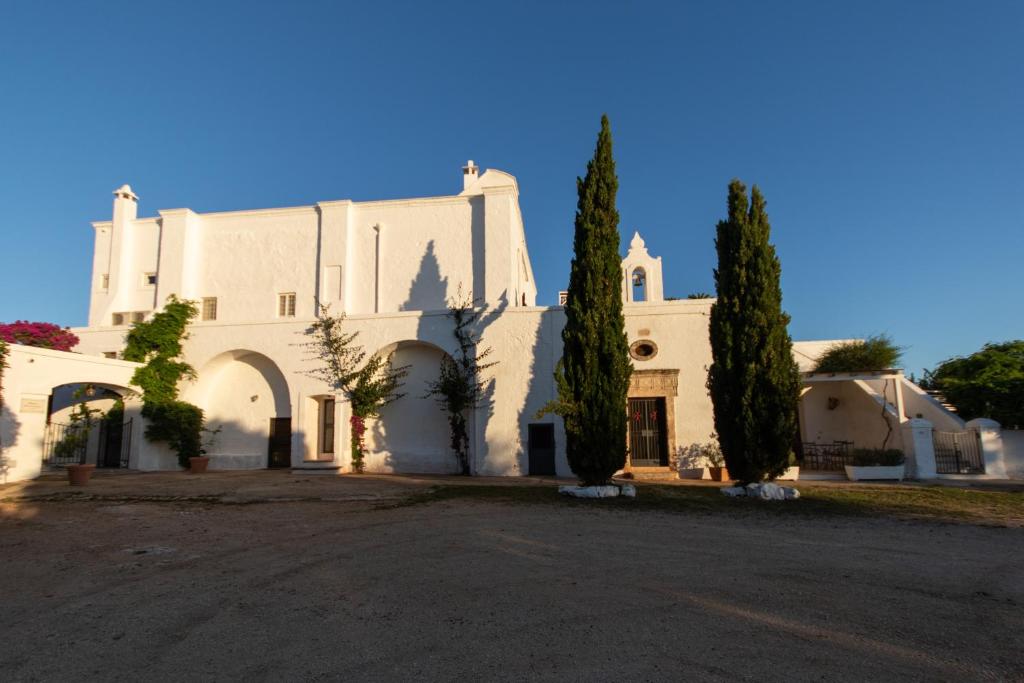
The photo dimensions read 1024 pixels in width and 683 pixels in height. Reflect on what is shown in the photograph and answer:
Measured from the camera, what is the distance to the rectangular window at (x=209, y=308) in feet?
66.7

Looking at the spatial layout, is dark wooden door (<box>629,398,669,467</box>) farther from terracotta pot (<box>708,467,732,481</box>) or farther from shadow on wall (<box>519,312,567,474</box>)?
shadow on wall (<box>519,312,567,474</box>)

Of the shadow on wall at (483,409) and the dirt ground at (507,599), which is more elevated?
the shadow on wall at (483,409)

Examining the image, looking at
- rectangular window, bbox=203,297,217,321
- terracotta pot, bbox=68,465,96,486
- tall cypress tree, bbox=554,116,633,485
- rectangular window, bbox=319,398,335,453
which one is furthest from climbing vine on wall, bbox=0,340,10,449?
tall cypress tree, bbox=554,116,633,485

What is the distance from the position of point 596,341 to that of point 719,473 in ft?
20.9

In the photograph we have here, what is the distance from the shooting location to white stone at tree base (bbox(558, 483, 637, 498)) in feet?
36.4

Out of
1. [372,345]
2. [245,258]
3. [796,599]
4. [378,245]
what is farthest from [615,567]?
[245,258]

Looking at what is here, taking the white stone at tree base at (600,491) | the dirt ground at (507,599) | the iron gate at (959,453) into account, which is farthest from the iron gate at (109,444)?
the iron gate at (959,453)

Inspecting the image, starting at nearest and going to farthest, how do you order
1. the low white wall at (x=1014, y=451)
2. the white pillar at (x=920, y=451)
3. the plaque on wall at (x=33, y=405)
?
the plaque on wall at (x=33, y=405), the low white wall at (x=1014, y=451), the white pillar at (x=920, y=451)

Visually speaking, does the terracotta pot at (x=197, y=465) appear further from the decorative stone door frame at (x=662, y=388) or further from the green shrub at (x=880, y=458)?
the green shrub at (x=880, y=458)

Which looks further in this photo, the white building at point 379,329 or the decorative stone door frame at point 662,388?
the white building at point 379,329

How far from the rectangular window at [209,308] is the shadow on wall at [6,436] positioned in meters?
6.98

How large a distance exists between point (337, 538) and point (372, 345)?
11.1 metres

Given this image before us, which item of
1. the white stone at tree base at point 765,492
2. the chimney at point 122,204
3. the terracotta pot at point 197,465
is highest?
the chimney at point 122,204

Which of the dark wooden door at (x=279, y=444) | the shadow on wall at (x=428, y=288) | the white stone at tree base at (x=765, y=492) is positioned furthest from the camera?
the shadow on wall at (x=428, y=288)
